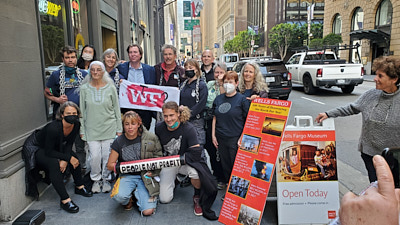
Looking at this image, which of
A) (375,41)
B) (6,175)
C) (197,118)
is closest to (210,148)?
(197,118)

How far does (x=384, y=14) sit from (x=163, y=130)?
108 feet

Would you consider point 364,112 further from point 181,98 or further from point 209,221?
point 181,98

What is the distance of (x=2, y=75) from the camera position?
11.6 feet

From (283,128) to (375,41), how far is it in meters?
32.7

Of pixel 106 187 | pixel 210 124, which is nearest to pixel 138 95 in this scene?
pixel 210 124

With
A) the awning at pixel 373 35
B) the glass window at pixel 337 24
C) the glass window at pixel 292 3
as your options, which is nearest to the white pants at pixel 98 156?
the awning at pixel 373 35

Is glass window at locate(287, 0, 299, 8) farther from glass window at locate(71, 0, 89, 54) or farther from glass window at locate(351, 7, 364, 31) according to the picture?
glass window at locate(71, 0, 89, 54)

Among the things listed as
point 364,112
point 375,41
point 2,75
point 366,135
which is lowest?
point 366,135

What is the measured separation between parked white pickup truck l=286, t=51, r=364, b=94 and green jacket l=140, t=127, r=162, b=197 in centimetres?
1176

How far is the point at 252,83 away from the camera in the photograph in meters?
4.11

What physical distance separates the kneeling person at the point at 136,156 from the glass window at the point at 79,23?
4557 millimetres

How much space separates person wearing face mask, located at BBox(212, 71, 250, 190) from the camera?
12.7 ft

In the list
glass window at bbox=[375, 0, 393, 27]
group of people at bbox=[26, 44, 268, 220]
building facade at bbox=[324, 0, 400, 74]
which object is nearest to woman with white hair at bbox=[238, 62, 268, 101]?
group of people at bbox=[26, 44, 268, 220]

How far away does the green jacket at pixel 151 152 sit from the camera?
3877 mm
